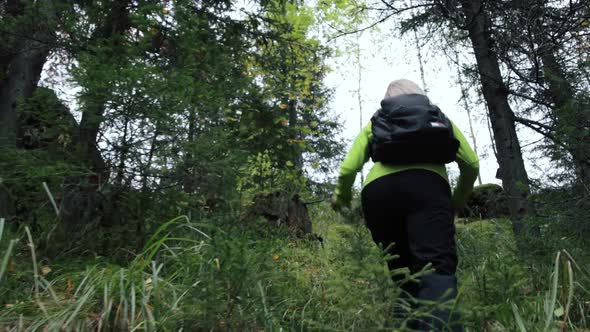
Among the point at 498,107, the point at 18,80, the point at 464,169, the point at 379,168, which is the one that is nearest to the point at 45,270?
the point at 379,168

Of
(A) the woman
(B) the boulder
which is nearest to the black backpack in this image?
(A) the woman

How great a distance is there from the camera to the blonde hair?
93.1 inches

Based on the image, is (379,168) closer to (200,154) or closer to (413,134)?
(413,134)

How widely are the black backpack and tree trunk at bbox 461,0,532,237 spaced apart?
2.37 metres

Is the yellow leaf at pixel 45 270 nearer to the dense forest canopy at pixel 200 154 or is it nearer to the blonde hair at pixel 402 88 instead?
the dense forest canopy at pixel 200 154

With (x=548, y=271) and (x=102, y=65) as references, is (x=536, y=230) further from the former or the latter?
(x=102, y=65)

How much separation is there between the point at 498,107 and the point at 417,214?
2.91 metres

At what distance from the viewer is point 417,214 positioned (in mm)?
2059

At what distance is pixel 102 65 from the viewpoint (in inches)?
110

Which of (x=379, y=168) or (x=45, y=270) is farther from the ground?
(x=379, y=168)

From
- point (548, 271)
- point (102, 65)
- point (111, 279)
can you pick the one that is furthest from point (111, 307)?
point (548, 271)

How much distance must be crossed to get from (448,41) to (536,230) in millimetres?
2234

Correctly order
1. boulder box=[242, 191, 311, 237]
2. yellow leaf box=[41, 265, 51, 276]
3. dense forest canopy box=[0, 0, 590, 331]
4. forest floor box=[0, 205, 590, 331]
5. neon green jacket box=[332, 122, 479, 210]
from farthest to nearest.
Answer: boulder box=[242, 191, 311, 237] → yellow leaf box=[41, 265, 51, 276] → neon green jacket box=[332, 122, 479, 210] → dense forest canopy box=[0, 0, 590, 331] → forest floor box=[0, 205, 590, 331]

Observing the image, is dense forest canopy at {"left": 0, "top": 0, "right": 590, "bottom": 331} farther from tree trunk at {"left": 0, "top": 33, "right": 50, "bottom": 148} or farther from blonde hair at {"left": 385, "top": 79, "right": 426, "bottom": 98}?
blonde hair at {"left": 385, "top": 79, "right": 426, "bottom": 98}
